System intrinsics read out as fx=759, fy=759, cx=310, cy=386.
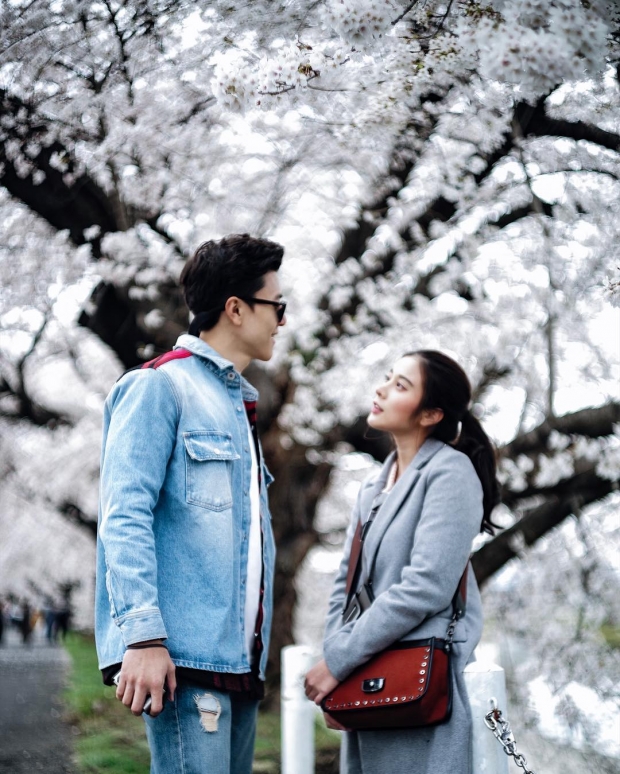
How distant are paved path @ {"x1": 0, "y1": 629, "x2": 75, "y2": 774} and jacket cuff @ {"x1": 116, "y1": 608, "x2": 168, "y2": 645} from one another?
3.80 m

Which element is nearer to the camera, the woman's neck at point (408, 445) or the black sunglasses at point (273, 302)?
the black sunglasses at point (273, 302)

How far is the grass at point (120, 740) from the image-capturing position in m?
4.98

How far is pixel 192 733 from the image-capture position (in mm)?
1775

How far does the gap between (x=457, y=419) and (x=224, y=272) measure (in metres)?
0.98

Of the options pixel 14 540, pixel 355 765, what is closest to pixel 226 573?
pixel 355 765

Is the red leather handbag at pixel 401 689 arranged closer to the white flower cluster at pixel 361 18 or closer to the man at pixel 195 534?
the man at pixel 195 534

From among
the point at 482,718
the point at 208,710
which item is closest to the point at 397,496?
the point at 482,718

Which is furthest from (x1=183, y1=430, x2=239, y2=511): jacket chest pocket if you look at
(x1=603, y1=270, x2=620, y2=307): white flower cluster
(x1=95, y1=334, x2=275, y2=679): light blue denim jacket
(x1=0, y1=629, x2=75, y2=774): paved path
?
(x1=0, y1=629, x2=75, y2=774): paved path

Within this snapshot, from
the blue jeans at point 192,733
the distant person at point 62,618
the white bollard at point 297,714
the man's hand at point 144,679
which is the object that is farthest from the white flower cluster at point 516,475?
the distant person at point 62,618

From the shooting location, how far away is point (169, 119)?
3787mm

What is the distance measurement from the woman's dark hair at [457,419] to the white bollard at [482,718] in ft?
1.95

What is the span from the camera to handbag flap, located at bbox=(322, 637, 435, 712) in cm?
210

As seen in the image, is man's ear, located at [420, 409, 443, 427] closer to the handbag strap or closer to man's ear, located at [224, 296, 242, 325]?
the handbag strap

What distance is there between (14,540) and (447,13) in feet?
45.2
